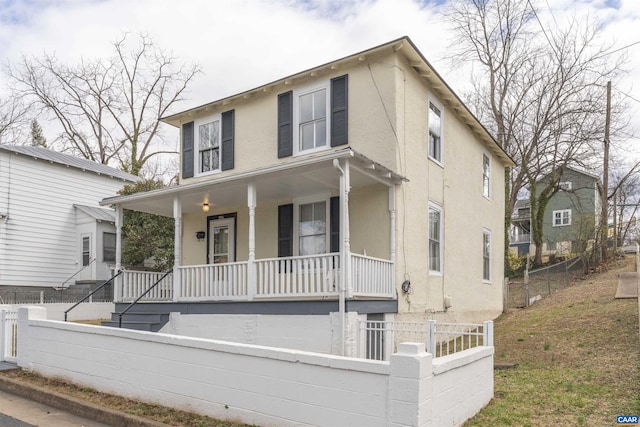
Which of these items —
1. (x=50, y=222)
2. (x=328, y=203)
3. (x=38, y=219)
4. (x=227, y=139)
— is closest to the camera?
(x=328, y=203)

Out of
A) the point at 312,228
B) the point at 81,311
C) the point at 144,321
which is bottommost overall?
the point at 81,311

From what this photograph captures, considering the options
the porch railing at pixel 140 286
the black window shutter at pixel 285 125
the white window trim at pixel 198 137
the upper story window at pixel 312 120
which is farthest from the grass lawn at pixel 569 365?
the white window trim at pixel 198 137

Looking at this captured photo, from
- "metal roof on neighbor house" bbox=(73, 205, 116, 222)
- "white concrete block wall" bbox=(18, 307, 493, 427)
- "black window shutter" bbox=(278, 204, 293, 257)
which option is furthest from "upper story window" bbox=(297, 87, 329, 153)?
"metal roof on neighbor house" bbox=(73, 205, 116, 222)

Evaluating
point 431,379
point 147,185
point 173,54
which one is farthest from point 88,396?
point 173,54

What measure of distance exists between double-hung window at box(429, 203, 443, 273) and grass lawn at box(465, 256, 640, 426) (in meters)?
2.22

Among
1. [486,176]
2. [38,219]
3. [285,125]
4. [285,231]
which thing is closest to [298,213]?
[285,231]

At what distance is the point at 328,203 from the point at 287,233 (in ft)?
4.31

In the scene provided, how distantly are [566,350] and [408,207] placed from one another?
409cm

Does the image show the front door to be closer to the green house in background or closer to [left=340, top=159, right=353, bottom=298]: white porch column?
[left=340, top=159, right=353, bottom=298]: white porch column

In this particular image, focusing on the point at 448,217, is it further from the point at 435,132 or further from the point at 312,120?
the point at 312,120

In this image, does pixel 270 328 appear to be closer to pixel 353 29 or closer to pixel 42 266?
pixel 353 29

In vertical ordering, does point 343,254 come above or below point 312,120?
below

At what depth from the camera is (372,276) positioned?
31.4ft

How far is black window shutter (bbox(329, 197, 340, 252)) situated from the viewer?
437 inches
